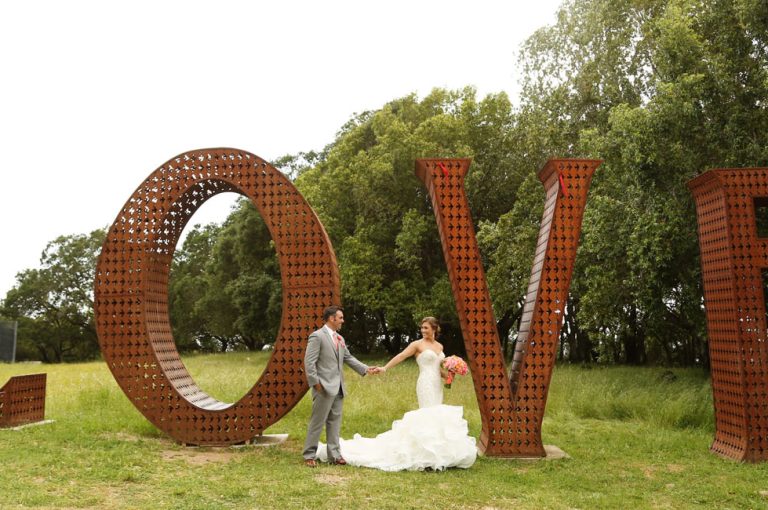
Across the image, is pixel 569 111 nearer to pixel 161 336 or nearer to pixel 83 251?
pixel 161 336

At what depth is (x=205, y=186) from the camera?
9664 mm

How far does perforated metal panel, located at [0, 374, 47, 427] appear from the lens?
9797 mm

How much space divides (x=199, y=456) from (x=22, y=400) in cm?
352

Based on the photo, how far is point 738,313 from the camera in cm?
867

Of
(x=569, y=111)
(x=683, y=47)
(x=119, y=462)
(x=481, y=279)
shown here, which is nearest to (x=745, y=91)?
(x=683, y=47)

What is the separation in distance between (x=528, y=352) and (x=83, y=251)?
3857 cm

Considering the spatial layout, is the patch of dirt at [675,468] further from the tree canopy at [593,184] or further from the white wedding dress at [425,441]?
the tree canopy at [593,184]

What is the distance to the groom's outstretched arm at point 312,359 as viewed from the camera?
7918 mm

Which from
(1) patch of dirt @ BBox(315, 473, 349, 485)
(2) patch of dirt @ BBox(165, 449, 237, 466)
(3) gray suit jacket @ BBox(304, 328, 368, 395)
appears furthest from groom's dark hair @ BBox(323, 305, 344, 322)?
(2) patch of dirt @ BBox(165, 449, 237, 466)

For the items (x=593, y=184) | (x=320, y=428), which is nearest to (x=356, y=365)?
(x=320, y=428)

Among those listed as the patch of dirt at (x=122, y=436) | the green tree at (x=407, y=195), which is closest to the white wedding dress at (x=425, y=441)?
the patch of dirt at (x=122, y=436)

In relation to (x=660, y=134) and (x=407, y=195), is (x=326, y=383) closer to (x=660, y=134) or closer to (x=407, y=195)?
(x=660, y=134)

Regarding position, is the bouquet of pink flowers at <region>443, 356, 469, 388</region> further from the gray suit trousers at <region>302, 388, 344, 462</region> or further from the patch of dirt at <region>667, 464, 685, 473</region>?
the patch of dirt at <region>667, 464, 685, 473</region>

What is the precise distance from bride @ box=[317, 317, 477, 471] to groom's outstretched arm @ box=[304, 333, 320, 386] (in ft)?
3.17
